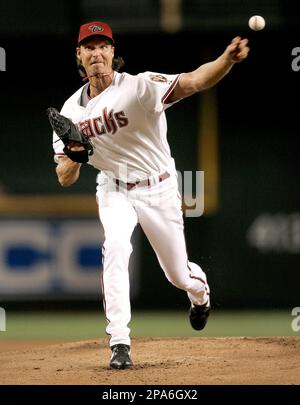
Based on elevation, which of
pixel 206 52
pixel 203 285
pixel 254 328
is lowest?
pixel 254 328

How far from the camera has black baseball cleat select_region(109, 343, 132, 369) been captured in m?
4.57

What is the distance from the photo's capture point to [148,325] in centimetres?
753

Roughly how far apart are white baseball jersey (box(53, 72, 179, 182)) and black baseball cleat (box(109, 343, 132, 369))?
892 millimetres

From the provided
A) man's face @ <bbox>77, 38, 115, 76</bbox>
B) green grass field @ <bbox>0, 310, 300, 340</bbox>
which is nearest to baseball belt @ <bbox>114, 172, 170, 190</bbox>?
man's face @ <bbox>77, 38, 115, 76</bbox>

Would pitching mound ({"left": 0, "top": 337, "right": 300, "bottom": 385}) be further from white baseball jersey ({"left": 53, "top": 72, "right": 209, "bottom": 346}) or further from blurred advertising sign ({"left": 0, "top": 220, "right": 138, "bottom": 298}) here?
blurred advertising sign ({"left": 0, "top": 220, "right": 138, "bottom": 298})

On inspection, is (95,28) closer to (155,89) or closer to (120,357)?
(155,89)

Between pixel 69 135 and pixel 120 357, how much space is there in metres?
1.12

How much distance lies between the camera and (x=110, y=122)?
15.7 ft

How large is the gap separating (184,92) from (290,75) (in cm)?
410

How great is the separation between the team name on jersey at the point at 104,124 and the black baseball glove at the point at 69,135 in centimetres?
17


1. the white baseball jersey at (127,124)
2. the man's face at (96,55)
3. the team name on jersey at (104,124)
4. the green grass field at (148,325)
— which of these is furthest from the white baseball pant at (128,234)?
the green grass field at (148,325)

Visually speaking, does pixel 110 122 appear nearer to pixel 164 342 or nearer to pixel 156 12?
pixel 164 342

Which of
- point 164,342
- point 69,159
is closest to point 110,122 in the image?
point 69,159

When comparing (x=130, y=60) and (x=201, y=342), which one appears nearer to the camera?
(x=201, y=342)
